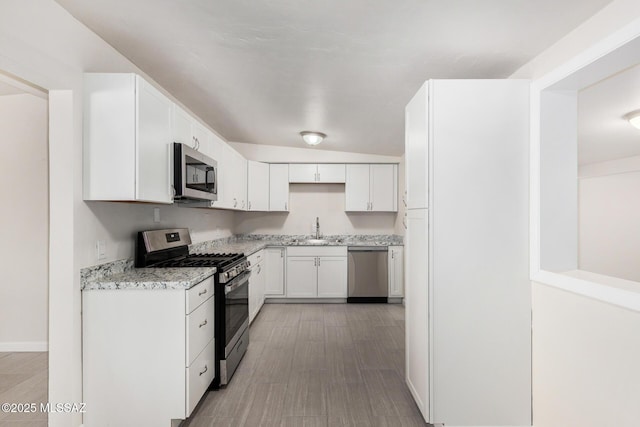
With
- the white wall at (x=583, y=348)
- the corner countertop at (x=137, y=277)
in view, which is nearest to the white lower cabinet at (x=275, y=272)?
the corner countertop at (x=137, y=277)

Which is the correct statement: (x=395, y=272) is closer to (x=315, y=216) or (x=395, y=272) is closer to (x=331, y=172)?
(x=315, y=216)

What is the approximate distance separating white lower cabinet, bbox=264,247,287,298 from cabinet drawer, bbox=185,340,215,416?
252 centimetres

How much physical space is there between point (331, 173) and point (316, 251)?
4.34ft

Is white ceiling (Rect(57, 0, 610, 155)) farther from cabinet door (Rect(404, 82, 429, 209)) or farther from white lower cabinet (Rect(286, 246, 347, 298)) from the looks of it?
white lower cabinet (Rect(286, 246, 347, 298))

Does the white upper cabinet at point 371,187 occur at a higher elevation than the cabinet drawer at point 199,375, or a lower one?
higher

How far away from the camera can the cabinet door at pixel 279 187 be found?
204 inches

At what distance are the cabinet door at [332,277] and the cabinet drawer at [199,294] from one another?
273cm

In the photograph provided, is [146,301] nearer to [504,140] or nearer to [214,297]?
[214,297]

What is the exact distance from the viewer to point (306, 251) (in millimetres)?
4949

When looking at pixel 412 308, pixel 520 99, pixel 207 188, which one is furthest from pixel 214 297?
pixel 520 99

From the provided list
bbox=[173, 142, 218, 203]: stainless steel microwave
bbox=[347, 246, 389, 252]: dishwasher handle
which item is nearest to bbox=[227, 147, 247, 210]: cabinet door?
bbox=[173, 142, 218, 203]: stainless steel microwave

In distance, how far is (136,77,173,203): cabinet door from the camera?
1943 millimetres

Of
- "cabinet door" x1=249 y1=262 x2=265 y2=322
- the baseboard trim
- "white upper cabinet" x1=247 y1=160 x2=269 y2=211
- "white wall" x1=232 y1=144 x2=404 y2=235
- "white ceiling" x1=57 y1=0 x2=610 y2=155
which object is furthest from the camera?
"white wall" x1=232 y1=144 x2=404 y2=235

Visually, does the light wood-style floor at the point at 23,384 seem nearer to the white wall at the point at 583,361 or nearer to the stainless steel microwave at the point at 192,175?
the stainless steel microwave at the point at 192,175
